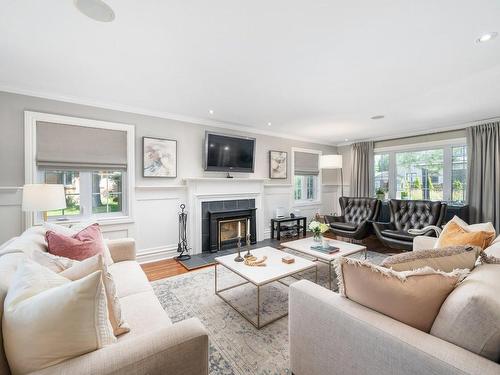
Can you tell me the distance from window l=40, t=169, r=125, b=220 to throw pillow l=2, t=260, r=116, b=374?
2666mm

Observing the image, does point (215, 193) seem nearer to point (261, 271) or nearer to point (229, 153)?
point (229, 153)

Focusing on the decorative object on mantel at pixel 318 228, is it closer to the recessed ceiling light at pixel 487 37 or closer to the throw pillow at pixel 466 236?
the throw pillow at pixel 466 236

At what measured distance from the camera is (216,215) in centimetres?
407

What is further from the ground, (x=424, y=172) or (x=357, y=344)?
(x=424, y=172)

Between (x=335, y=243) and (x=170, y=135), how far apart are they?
3035mm

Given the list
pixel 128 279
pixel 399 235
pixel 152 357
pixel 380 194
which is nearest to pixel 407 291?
pixel 152 357

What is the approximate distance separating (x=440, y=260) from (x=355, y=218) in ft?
12.8

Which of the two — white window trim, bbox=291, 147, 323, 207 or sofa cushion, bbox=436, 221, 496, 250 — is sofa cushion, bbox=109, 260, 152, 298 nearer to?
sofa cushion, bbox=436, 221, 496, 250

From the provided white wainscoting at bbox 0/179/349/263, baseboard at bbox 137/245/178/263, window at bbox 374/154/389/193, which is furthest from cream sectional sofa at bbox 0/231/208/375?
window at bbox 374/154/389/193

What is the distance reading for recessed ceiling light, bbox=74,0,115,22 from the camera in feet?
4.85

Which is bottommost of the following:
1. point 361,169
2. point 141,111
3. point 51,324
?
point 51,324

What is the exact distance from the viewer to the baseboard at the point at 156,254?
11.5ft

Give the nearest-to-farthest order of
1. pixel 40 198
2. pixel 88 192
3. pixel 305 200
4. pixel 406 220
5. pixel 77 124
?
pixel 40 198, pixel 77 124, pixel 88 192, pixel 406 220, pixel 305 200

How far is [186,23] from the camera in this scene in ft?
5.51
